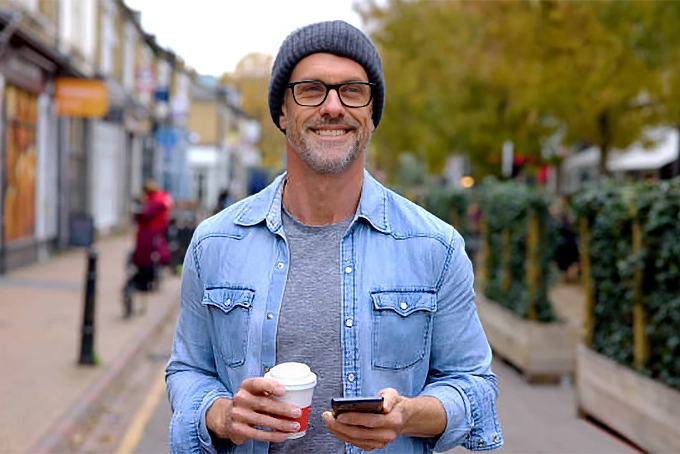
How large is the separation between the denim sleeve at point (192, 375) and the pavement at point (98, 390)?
3399mm

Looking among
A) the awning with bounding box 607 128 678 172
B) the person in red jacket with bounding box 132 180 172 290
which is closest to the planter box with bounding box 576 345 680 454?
the person in red jacket with bounding box 132 180 172 290

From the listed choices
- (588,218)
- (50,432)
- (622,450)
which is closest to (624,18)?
(588,218)

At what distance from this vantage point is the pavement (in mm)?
6820

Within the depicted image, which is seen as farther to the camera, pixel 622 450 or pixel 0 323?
pixel 0 323

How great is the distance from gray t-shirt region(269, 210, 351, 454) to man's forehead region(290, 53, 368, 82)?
1.36 ft

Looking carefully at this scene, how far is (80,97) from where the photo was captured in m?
20.9

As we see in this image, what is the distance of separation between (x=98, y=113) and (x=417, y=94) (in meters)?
13.1

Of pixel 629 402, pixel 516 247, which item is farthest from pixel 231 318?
pixel 516 247

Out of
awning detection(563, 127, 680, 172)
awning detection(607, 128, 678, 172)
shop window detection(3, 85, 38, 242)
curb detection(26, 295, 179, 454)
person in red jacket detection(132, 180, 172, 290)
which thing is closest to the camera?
curb detection(26, 295, 179, 454)

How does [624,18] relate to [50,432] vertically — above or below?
above

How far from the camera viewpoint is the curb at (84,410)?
654cm

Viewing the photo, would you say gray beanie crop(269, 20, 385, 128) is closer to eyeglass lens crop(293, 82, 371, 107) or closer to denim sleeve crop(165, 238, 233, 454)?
eyeglass lens crop(293, 82, 371, 107)

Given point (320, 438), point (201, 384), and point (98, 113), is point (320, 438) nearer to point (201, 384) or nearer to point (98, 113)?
point (201, 384)

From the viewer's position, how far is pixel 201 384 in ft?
7.61
